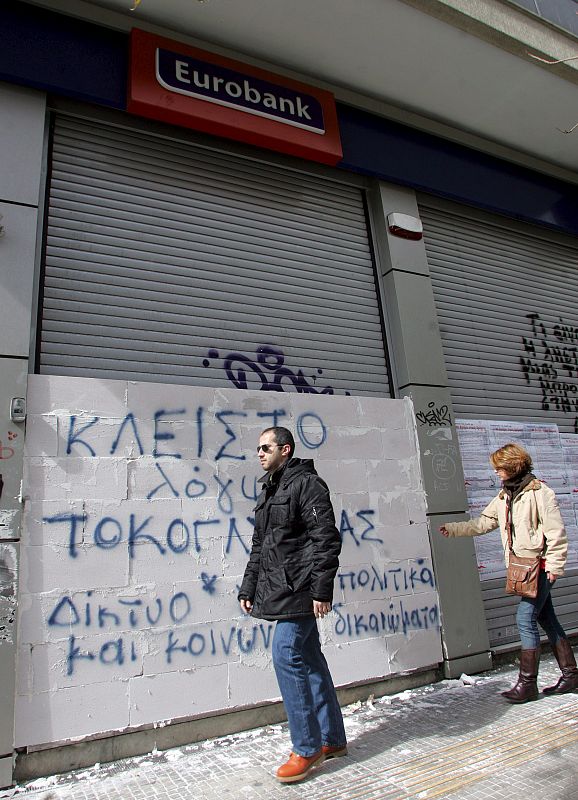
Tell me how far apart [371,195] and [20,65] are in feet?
10.8

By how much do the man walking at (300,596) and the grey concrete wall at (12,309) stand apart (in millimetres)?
1383

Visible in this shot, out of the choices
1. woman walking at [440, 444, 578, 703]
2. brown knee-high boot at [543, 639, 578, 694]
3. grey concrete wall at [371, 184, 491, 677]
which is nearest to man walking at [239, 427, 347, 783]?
woman walking at [440, 444, 578, 703]

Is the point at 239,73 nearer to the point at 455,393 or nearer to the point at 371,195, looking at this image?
the point at 371,195

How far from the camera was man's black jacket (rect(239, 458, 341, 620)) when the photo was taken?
2939mm

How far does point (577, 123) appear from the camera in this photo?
20.7 feet

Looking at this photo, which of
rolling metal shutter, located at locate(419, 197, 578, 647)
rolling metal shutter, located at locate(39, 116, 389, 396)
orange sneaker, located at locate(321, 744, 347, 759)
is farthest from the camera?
rolling metal shutter, located at locate(419, 197, 578, 647)

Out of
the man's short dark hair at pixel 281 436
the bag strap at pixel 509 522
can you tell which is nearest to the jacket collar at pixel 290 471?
Result: the man's short dark hair at pixel 281 436

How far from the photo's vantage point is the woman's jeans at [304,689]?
2926mm

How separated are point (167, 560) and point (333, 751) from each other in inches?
60.2

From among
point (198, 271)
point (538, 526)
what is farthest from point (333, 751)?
point (198, 271)

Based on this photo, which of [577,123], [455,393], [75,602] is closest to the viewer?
[75,602]

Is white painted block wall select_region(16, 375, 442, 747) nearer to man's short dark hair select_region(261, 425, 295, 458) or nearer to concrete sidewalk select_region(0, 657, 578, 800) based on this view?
concrete sidewalk select_region(0, 657, 578, 800)

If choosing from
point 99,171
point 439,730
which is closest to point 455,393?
point 439,730

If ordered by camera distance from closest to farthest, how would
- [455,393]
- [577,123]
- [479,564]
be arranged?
[479,564]
[455,393]
[577,123]
